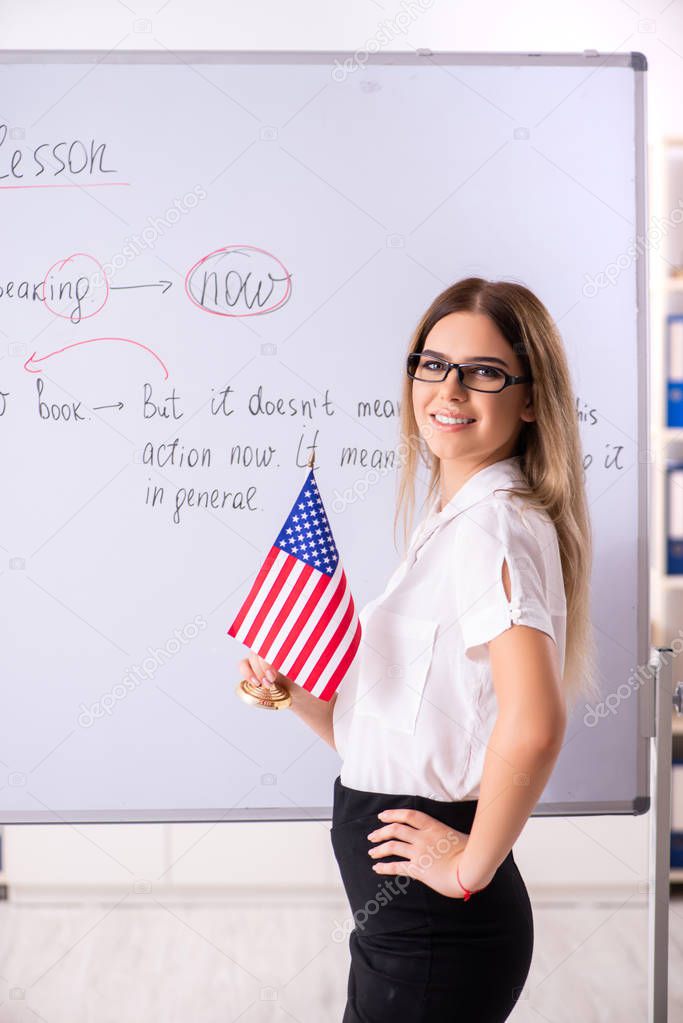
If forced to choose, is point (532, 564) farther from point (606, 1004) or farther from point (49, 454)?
point (606, 1004)

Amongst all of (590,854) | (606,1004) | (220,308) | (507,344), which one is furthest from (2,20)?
(606,1004)

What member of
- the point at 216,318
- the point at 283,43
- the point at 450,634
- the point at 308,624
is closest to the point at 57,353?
the point at 216,318

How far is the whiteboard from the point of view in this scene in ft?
5.37

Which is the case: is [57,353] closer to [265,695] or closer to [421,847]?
[265,695]

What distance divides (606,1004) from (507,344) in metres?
1.85

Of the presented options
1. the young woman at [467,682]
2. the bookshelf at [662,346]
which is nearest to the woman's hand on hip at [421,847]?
the young woman at [467,682]

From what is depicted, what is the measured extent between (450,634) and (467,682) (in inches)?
2.4

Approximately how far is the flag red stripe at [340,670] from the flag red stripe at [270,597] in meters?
0.13

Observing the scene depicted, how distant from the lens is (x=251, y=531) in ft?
5.55

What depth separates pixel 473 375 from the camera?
46.9 inches

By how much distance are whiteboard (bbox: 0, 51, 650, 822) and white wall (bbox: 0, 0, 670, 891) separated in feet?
2.84

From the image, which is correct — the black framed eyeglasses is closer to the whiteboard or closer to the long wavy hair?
the long wavy hair

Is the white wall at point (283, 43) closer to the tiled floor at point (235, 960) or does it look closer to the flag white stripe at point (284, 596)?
the tiled floor at point (235, 960)

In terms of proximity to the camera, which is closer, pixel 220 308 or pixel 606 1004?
pixel 220 308
